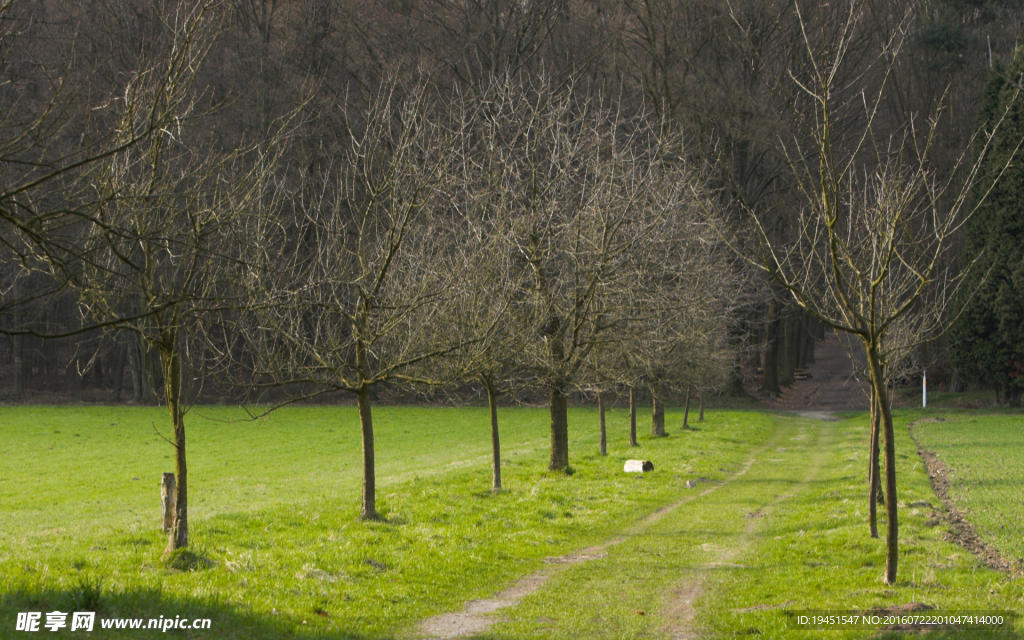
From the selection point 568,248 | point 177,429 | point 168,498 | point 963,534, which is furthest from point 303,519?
point 963,534

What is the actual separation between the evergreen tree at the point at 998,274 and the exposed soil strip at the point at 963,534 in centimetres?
2186

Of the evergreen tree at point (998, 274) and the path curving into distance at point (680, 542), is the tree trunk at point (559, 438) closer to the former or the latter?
the path curving into distance at point (680, 542)

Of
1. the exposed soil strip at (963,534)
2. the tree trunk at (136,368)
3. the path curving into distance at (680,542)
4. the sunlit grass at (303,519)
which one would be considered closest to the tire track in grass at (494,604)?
the path curving into distance at (680,542)

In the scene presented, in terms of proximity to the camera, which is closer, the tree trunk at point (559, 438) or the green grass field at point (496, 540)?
the green grass field at point (496, 540)

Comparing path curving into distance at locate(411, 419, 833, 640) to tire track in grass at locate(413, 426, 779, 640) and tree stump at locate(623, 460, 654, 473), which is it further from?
tree stump at locate(623, 460, 654, 473)

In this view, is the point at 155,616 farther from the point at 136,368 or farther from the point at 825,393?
the point at 825,393

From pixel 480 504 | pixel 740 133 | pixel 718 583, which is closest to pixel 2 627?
pixel 718 583

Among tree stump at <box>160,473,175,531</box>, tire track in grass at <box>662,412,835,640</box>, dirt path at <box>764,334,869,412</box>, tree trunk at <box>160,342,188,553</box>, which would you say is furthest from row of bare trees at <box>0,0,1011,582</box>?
dirt path at <box>764,334,869,412</box>

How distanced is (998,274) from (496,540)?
34897mm

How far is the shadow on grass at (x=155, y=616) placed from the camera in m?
7.05


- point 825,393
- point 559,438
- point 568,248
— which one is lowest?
point 825,393

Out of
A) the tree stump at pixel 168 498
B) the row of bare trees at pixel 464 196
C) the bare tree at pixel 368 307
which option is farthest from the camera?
the bare tree at pixel 368 307

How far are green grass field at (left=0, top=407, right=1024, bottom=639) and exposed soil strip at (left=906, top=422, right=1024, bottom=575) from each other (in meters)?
0.26

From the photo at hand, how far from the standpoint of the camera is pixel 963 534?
12.4 metres
